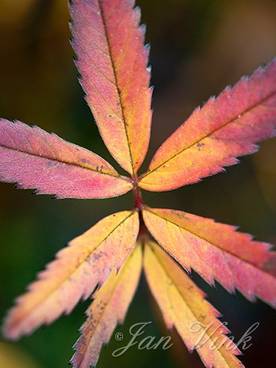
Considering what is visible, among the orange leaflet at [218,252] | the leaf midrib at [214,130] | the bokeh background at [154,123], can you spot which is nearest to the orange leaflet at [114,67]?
the leaf midrib at [214,130]

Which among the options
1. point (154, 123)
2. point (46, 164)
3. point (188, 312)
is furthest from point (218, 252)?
point (154, 123)

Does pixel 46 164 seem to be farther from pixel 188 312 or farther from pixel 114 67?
pixel 188 312

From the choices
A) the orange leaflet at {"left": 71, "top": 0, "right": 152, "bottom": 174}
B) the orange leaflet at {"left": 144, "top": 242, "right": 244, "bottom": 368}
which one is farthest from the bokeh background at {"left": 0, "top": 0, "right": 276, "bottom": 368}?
the orange leaflet at {"left": 71, "top": 0, "right": 152, "bottom": 174}

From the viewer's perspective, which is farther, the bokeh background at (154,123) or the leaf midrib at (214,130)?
the bokeh background at (154,123)

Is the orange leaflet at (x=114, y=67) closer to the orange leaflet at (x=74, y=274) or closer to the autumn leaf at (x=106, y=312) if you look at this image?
the orange leaflet at (x=74, y=274)

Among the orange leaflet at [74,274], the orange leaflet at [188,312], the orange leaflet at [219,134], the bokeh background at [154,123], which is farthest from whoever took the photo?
the bokeh background at [154,123]
